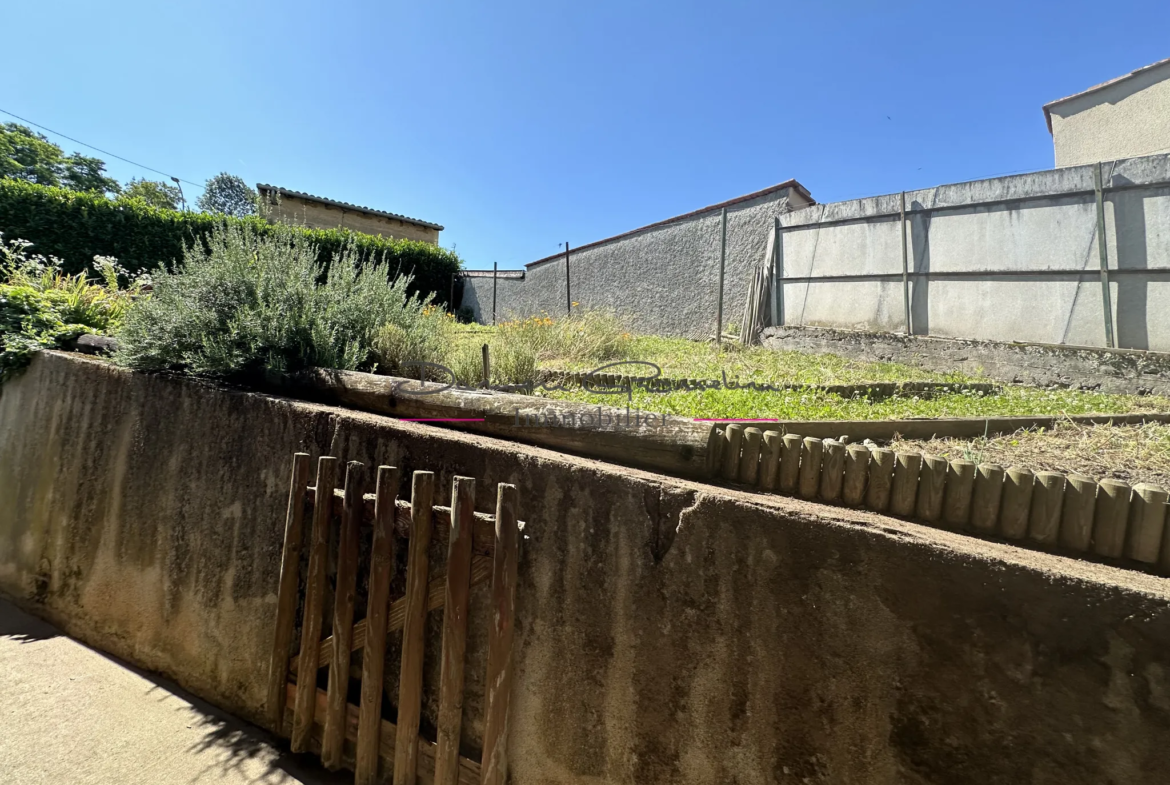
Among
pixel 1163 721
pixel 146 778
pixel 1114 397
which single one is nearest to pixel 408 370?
pixel 146 778

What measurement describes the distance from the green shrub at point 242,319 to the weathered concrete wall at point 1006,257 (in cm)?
667

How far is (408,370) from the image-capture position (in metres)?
4.30

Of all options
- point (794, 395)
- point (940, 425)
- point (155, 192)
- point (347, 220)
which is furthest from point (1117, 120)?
point (155, 192)

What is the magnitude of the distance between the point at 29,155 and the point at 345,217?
84.4 ft

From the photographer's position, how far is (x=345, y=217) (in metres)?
17.1

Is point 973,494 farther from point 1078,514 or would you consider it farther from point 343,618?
point 343,618

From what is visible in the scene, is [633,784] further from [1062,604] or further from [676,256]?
[676,256]

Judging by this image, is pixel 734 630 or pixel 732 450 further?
pixel 732 450

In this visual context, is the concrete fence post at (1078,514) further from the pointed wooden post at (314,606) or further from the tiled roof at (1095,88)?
the tiled roof at (1095,88)

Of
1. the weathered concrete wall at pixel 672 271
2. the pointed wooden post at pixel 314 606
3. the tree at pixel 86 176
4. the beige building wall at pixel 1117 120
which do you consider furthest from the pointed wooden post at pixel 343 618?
the tree at pixel 86 176

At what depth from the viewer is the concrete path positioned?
248 cm

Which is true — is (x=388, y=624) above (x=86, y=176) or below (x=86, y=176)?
below

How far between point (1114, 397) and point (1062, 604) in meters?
4.93

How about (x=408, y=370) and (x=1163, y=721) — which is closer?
(x=1163, y=721)
